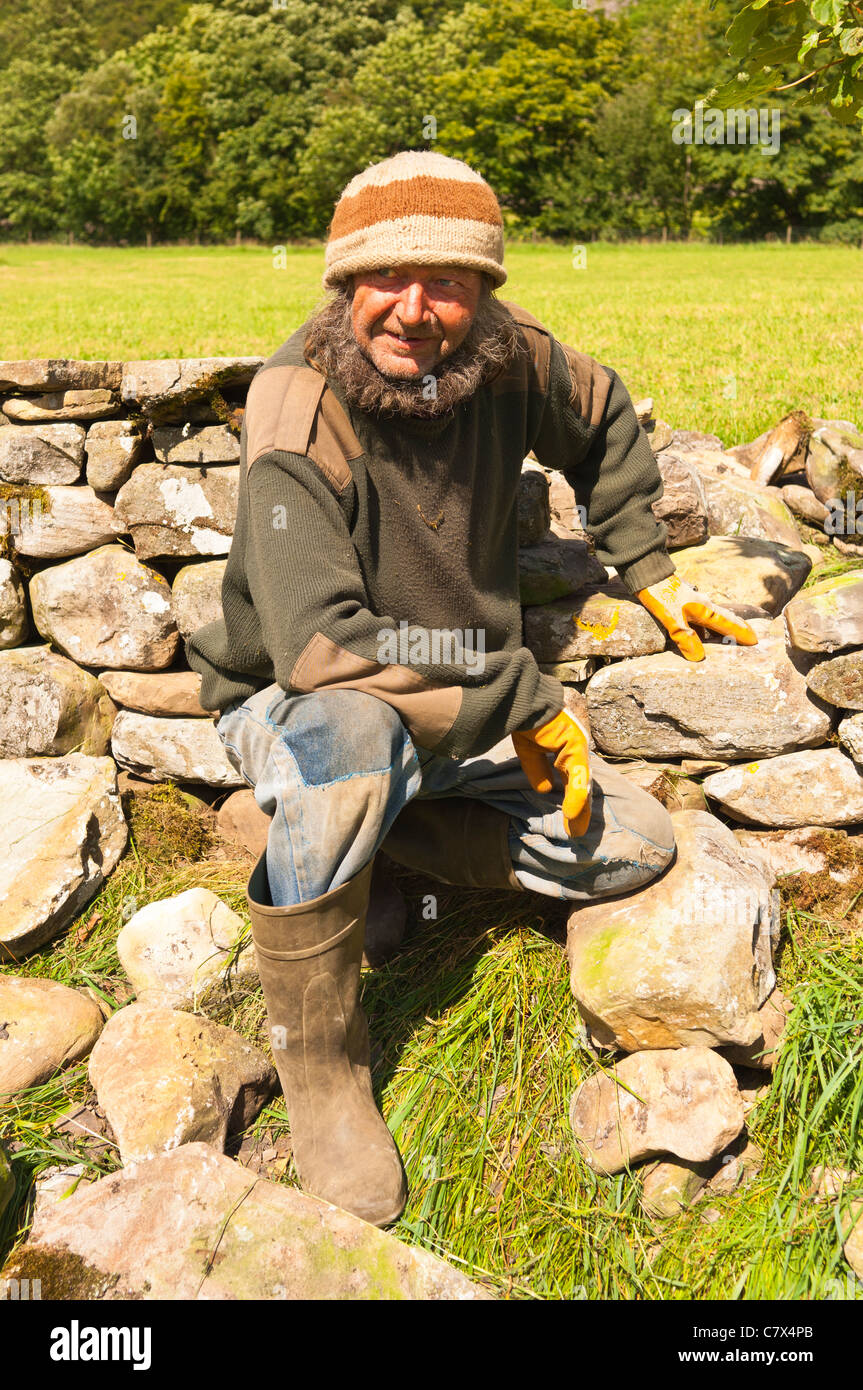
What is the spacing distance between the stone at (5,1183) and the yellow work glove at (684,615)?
2.26 m

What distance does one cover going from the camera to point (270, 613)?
2.54m

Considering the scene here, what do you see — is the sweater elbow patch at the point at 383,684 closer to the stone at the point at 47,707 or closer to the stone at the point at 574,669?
the stone at the point at 574,669

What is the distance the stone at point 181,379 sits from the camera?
3.55 meters

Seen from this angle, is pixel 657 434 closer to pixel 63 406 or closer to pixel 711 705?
pixel 711 705

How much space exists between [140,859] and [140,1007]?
715 mm

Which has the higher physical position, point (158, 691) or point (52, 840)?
point (158, 691)

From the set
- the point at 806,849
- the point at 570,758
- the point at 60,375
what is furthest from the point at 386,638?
the point at 60,375

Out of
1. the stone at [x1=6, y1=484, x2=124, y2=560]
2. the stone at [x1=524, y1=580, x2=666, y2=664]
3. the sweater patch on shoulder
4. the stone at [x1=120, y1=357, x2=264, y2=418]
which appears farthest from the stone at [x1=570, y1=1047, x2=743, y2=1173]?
the stone at [x1=6, y1=484, x2=124, y2=560]

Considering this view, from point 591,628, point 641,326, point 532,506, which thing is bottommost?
point 591,628

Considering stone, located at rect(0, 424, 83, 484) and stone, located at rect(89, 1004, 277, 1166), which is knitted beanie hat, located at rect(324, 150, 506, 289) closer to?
stone, located at rect(0, 424, 83, 484)

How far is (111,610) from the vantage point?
3824mm

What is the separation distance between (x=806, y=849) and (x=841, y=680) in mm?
503

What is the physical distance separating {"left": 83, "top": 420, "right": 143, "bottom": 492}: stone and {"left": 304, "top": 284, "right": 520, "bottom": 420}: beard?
1214 millimetres

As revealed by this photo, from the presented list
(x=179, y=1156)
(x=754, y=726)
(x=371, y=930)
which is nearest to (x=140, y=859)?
(x=371, y=930)
